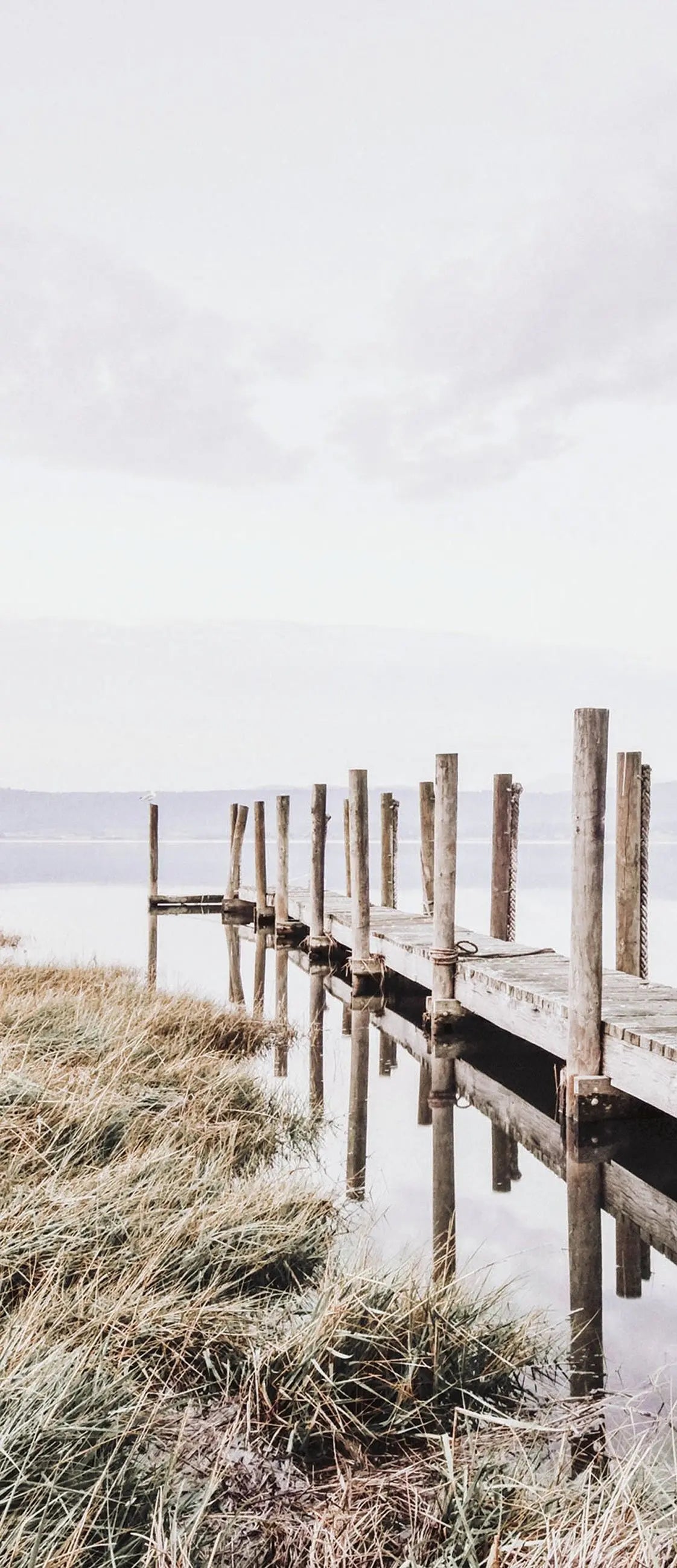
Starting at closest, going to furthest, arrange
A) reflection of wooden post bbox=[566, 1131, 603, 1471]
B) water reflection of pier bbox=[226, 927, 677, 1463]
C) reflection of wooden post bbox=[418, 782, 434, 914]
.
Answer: reflection of wooden post bbox=[566, 1131, 603, 1471] < water reflection of pier bbox=[226, 927, 677, 1463] < reflection of wooden post bbox=[418, 782, 434, 914]

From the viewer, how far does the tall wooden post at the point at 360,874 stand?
43.1 ft

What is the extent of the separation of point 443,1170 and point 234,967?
411 inches

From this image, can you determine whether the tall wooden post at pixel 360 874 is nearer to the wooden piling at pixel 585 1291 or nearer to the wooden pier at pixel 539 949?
the wooden pier at pixel 539 949

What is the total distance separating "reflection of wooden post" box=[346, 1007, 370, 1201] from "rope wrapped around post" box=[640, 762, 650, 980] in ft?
A: 9.30

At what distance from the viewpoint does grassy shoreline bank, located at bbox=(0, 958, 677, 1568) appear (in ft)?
9.34

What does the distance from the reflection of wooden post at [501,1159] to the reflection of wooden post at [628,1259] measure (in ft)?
3.11

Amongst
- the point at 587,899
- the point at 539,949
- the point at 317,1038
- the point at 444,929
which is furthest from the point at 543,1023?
the point at 539,949

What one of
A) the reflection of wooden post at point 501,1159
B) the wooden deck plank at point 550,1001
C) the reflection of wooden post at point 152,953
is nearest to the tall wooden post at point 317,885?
the wooden deck plank at point 550,1001

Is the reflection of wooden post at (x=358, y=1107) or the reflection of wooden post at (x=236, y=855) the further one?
the reflection of wooden post at (x=236, y=855)

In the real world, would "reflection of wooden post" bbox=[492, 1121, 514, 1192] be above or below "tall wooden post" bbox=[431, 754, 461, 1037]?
below

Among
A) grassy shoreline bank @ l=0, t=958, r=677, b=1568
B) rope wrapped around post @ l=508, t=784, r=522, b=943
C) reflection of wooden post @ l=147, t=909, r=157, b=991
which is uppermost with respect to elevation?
rope wrapped around post @ l=508, t=784, r=522, b=943

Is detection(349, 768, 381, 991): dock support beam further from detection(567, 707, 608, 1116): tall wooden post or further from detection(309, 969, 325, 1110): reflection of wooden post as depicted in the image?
detection(567, 707, 608, 1116): tall wooden post

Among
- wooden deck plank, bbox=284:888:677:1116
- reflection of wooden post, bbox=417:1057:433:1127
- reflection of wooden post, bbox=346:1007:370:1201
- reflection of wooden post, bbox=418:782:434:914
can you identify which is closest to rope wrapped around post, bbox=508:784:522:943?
wooden deck plank, bbox=284:888:677:1116

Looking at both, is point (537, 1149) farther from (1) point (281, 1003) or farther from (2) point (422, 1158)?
(1) point (281, 1003)
